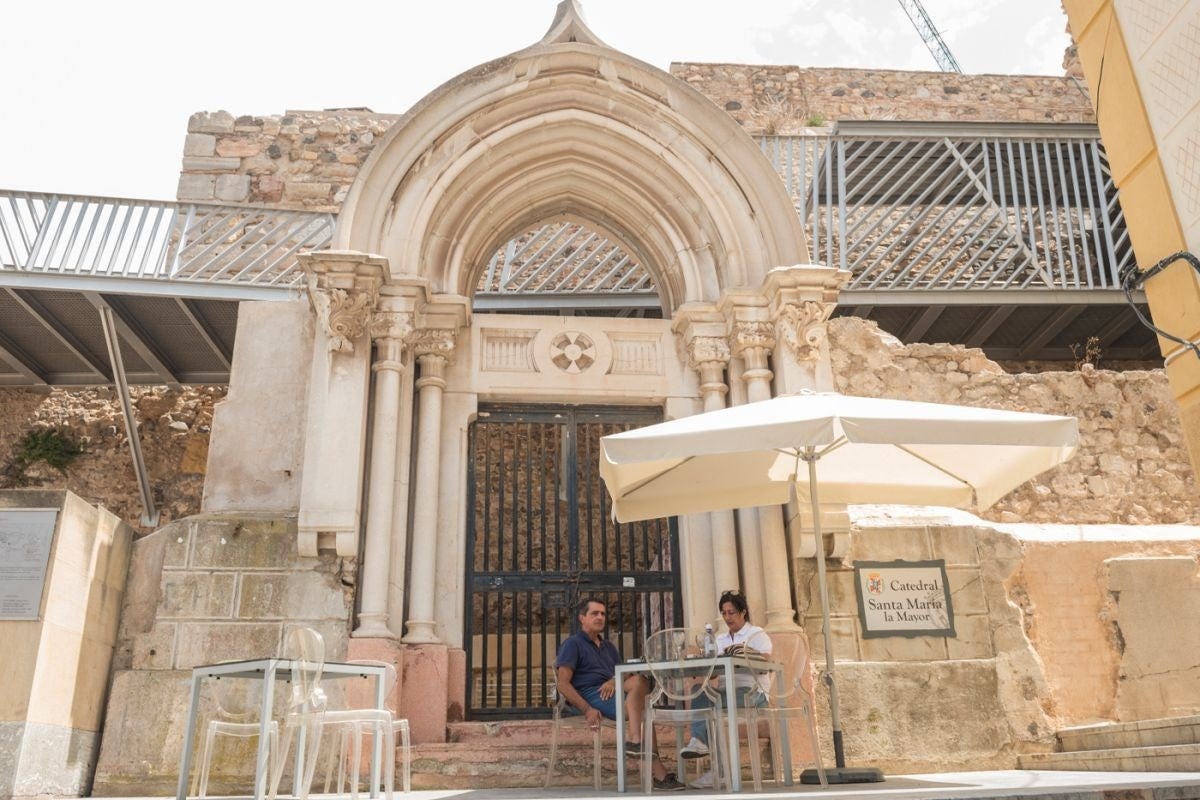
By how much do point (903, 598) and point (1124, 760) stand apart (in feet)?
5.64

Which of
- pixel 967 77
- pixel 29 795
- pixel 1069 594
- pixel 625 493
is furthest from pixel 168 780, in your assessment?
pixel 967 77

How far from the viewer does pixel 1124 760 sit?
5.32 meters

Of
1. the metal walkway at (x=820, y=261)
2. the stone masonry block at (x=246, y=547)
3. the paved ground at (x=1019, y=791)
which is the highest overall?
the metal walkway at (x=820, y=261)

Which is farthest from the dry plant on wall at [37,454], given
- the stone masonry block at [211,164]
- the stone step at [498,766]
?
the stone step at [498,766]

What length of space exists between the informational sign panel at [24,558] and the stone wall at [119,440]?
6763 mm

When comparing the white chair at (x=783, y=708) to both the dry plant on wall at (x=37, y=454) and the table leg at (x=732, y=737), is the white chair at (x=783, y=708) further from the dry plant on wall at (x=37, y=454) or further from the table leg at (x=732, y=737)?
the dry plant on wall at (x=37, y=454)

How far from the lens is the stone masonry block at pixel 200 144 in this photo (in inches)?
661

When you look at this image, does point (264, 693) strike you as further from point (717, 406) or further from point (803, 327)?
point (803, 327)

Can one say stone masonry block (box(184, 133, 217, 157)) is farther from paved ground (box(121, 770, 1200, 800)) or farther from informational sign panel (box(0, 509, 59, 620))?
paved ground (box(121, 770, 1200, 800))

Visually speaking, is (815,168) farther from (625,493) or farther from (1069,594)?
(625,493)

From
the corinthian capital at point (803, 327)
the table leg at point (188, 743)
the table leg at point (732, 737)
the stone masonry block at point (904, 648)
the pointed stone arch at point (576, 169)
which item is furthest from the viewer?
the pointed stone arch at point (576, 169)

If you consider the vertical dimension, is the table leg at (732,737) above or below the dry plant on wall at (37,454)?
below

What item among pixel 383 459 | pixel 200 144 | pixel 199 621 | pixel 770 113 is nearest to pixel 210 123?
pixel 200 144

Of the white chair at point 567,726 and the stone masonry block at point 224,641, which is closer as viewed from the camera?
the white chair at point 567,726
